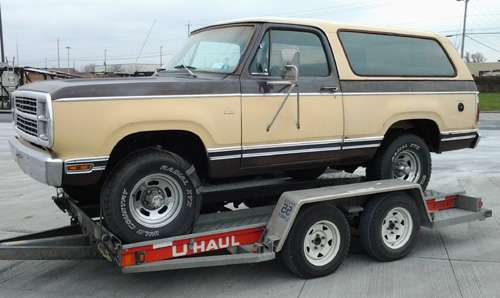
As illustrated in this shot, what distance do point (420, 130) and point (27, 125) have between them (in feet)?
14.7

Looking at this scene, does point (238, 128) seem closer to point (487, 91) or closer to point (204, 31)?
point (204, 31)

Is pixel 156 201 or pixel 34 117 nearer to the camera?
pixel 34 117

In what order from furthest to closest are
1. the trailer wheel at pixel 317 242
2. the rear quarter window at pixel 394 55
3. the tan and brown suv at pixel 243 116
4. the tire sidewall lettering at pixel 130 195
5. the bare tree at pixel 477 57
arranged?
the bare tree at pixel 477 57, the rear quarter window at pixel 394 55, the trailer wheel at pixel 317 242, the tire sidewall lettering at pixel 130 195, the tan and brown suv at pixel 243 116

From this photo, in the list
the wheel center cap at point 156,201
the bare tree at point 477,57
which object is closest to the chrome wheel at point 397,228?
the wheel center cap at point 156,201

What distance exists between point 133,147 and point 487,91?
5436cm

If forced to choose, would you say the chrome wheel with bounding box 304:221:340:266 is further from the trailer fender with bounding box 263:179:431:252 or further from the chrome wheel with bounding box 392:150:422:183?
the chrome wheel with bounding box 392:150:422:183

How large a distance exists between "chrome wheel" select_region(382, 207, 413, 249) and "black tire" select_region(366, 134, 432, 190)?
619 millimetres

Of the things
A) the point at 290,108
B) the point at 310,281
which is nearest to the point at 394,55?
the point at 290,108

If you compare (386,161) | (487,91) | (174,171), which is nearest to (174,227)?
(174,171)

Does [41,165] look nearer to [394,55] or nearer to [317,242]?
[317,242]

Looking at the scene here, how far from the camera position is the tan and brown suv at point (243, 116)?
3996mm

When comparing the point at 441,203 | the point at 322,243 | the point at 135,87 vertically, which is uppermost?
the point at 135,87

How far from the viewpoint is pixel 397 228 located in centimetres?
534

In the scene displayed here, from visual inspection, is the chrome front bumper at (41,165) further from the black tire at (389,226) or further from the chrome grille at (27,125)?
the black tire at (389,226)
